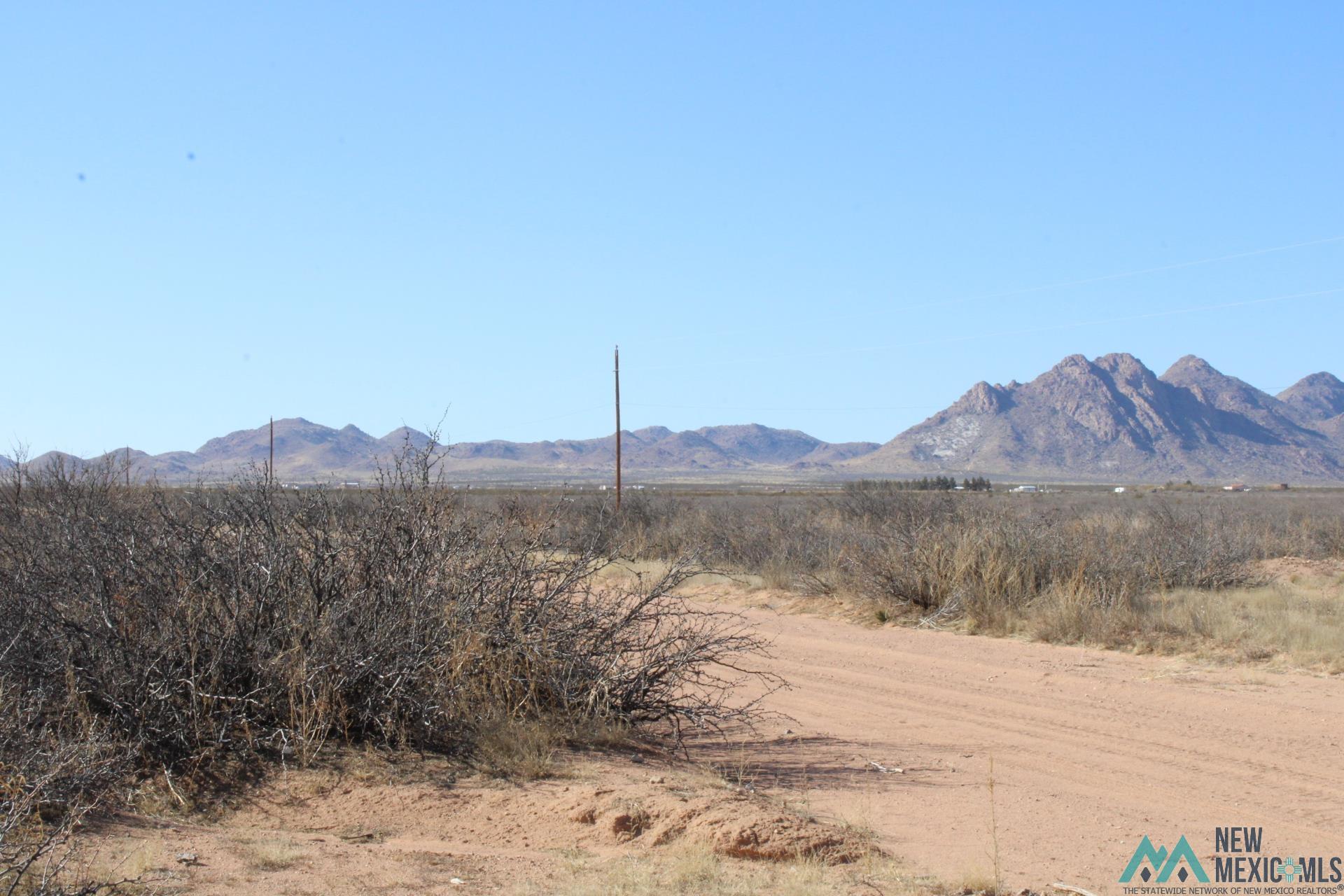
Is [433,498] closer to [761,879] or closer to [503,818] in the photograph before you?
[503,818]

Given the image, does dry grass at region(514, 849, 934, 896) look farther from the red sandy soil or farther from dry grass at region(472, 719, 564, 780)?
dry grass at region(472, 719, 564, 780)

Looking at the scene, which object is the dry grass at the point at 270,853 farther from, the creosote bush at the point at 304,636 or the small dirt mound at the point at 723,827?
the small dirt mound at the point at 723,827

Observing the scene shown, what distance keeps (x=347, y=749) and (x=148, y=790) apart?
1.22m

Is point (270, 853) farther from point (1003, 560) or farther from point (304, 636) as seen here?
point (1003, 560)

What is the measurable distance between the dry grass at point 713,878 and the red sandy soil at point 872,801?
153 millimetres

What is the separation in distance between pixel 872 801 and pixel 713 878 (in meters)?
1.97

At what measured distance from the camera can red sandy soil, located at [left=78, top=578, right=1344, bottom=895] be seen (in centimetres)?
609

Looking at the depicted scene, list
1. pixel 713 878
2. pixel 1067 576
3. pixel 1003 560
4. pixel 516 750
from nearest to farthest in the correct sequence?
pixel 713 878, pixel 516 750, pixel 1067 576, pixel 1003 560

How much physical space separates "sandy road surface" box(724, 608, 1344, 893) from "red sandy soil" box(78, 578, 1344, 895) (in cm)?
3

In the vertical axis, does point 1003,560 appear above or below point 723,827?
above

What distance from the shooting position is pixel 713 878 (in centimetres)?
589

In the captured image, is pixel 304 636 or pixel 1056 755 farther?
pixel 1056 755

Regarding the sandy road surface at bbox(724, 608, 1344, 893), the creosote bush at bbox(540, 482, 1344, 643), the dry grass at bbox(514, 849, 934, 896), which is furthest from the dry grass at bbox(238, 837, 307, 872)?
the creosote bush at bbox(540, 482, 1344, 643)

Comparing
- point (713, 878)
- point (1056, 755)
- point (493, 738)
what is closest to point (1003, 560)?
point (1056, 755)
